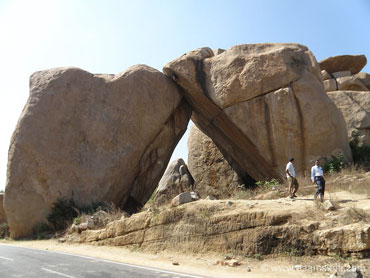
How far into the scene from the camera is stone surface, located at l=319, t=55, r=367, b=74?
76.2 feet

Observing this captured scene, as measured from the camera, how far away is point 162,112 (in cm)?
1650

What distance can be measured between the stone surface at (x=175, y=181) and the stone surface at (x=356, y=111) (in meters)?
8.72

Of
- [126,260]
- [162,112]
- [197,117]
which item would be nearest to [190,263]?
[126,260]

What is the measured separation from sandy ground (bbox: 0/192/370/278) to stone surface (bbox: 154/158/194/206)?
8.77 metres

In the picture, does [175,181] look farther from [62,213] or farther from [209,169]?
[62,213]

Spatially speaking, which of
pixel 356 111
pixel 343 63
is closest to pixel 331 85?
pixel 343 63

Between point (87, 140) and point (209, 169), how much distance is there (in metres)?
7.51

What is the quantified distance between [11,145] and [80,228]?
208 inches

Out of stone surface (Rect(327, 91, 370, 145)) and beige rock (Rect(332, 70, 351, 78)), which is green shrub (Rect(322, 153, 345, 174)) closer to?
stone surface (Rect(327, 91, 370, 145))

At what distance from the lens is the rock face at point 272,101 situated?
14406 millimetres

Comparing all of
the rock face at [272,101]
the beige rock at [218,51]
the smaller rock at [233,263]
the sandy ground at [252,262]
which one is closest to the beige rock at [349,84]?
the rock face at [272,101]

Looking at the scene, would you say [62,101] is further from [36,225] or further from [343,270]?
[343,270]

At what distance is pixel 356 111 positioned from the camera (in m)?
16.9

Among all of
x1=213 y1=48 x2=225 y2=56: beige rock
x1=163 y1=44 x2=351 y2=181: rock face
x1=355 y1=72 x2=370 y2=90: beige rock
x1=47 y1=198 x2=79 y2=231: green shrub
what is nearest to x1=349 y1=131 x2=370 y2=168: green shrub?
x1=163 y1=44 x2=351 y2=181: rock face
